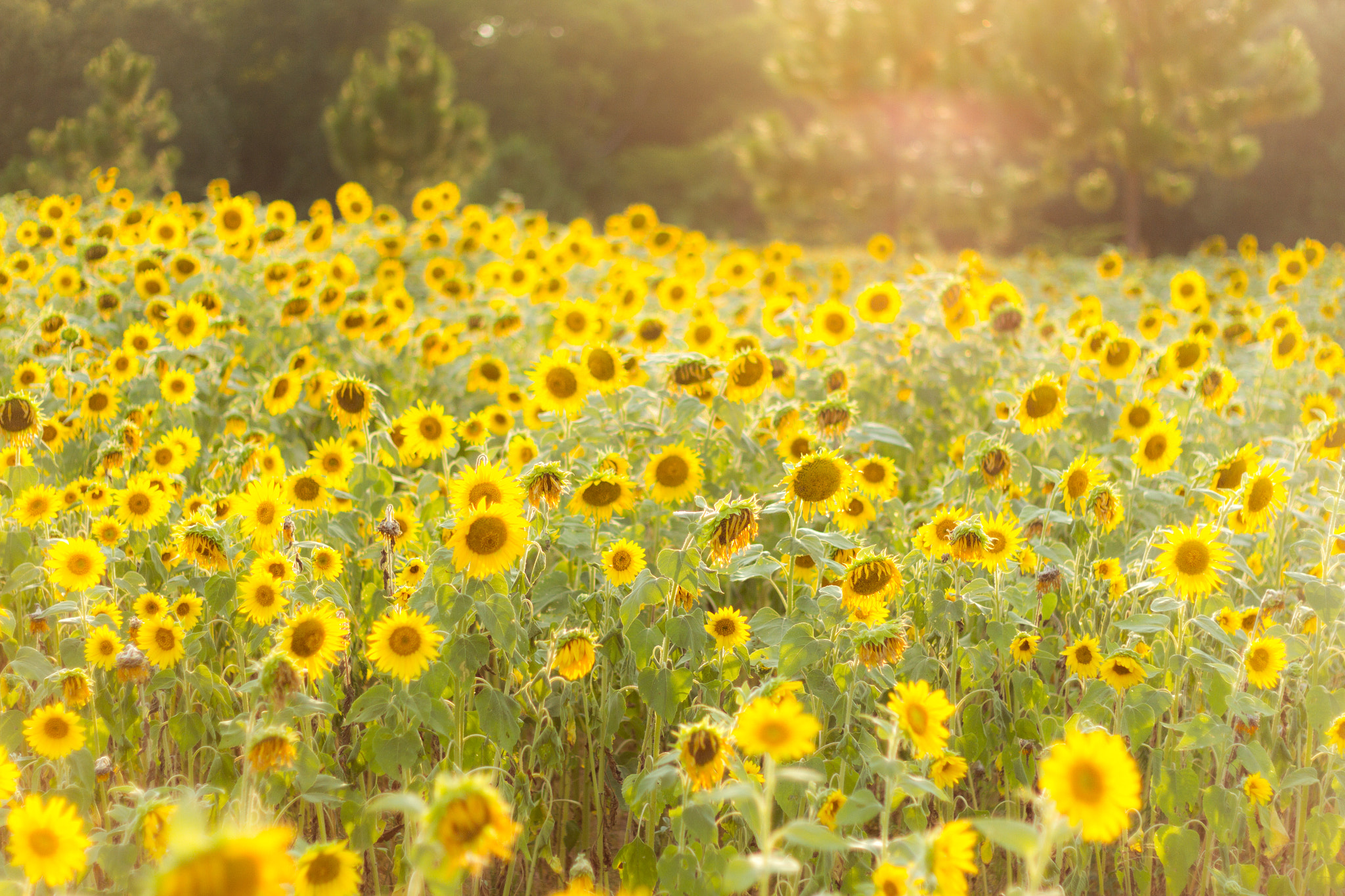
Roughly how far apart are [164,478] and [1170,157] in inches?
786

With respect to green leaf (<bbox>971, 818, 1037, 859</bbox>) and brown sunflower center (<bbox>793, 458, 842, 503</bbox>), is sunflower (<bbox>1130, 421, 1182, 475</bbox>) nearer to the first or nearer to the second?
brown sunflower center (<bbox>793, 458, 842, 503</bbox>)

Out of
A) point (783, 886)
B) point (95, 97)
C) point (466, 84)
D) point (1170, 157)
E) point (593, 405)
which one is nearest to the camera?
point (783, 886)

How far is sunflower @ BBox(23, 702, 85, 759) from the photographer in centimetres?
194

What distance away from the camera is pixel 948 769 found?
2092 millimetres

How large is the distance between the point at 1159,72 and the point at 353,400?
20013 millimetres

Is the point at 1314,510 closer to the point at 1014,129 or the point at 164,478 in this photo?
the point at 164,478

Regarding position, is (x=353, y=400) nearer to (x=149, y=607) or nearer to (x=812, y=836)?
(x=149, y=607)

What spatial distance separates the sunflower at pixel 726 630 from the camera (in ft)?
7.12

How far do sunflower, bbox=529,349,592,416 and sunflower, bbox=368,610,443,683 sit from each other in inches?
38.4

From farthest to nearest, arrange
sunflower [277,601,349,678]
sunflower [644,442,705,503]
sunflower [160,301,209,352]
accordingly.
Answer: sunflower [160,301,209,352] → sunflower [644,442,705,503] → sunflower [277,601,349,678]

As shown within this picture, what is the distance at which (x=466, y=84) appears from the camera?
3238 cm

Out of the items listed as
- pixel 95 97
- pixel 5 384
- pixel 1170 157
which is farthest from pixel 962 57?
pixel 5 384

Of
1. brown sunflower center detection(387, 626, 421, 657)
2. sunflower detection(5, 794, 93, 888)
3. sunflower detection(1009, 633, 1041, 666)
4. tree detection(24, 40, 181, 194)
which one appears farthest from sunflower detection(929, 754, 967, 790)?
tree detection(24, 40, 181, 194)

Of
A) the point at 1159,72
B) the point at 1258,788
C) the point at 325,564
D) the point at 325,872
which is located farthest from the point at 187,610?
the point at 1159,72
